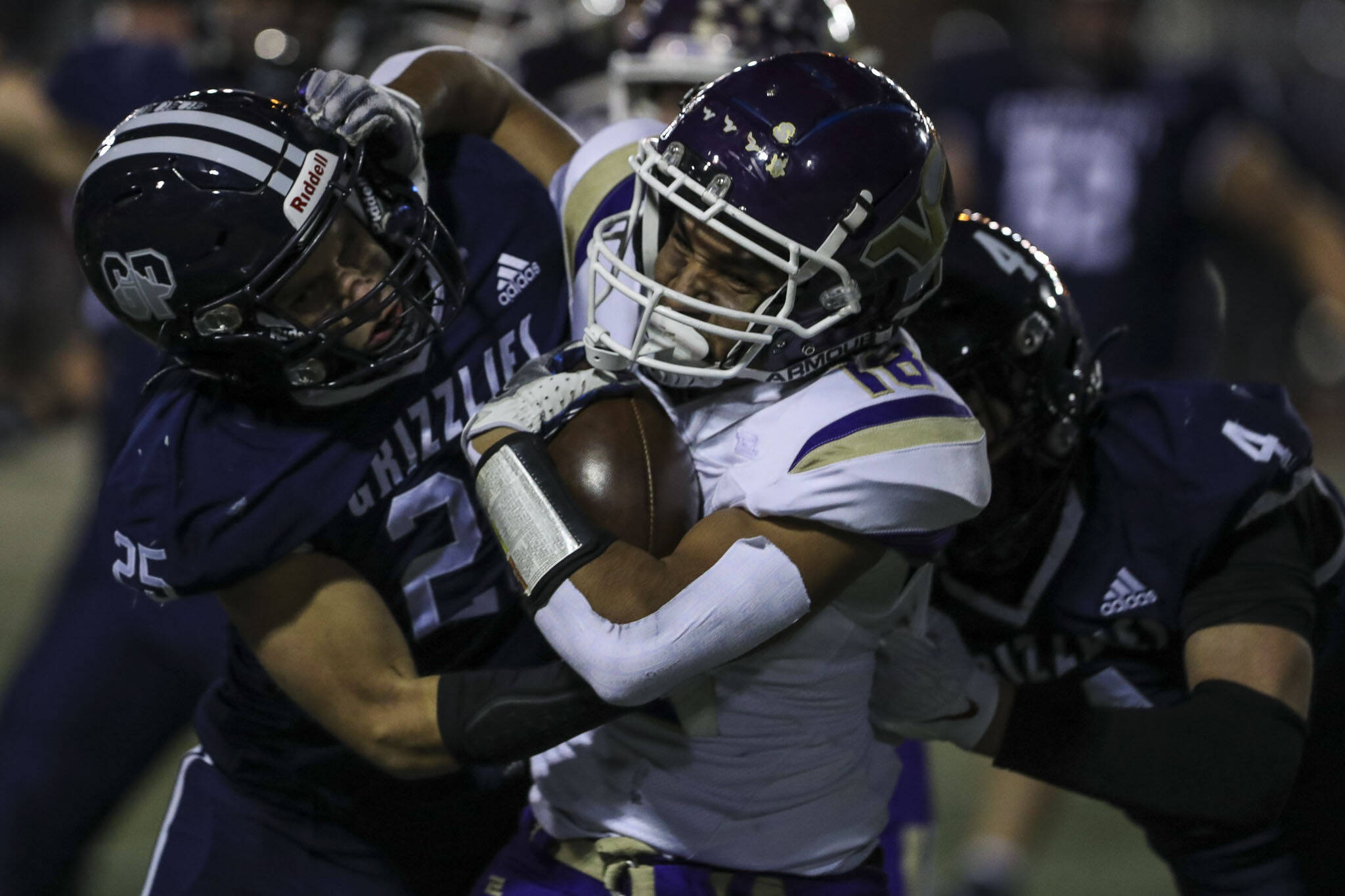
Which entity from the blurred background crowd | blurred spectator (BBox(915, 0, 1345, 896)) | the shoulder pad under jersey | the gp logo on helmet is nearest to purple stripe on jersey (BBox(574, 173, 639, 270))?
the shoulder pad under jersey

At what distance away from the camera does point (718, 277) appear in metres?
1.84

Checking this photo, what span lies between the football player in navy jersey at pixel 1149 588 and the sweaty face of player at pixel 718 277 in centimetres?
35

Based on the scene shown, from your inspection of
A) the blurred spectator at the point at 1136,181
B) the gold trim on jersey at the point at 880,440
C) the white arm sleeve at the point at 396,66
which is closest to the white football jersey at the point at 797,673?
the gold trim on jersey at the point at 880,440

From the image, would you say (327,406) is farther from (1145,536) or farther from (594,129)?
(594,129)

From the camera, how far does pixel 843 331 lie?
1.85 meters

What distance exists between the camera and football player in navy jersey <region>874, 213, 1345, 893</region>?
2.02m

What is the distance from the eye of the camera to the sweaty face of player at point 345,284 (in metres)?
1.87

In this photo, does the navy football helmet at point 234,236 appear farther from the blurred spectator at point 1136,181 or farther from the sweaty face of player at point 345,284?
the blurred spectator at point 1136,181

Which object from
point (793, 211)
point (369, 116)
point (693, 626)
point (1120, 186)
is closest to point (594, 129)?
point (1120, 186)

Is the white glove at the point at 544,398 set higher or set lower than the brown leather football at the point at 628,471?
higher

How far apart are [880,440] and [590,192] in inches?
26.7

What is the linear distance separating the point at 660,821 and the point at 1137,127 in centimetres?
341

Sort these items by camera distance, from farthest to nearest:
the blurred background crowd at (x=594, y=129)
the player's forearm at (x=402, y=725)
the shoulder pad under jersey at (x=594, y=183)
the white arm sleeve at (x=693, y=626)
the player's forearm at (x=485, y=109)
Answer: the blurred background crowd at (x=594, y=129)
the player's forearm at (x=485, y=109)
the shoulder pad under jersey at (x=594, y=183)
the player's forearm at (x=402, y=725)
the white arm sleeve at (x=693, y=626)

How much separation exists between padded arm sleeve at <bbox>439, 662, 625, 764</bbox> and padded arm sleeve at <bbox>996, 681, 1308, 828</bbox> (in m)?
0.62
